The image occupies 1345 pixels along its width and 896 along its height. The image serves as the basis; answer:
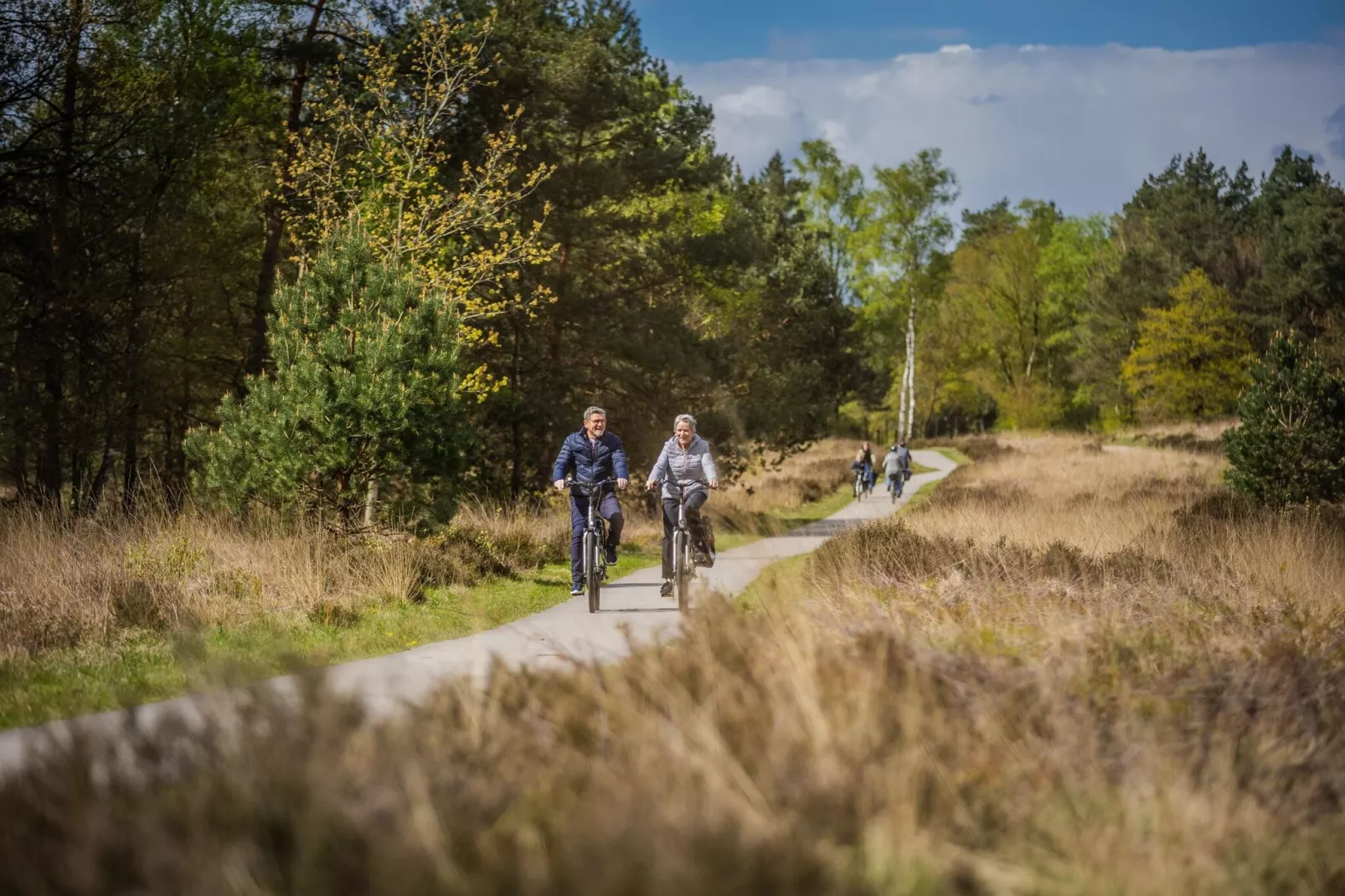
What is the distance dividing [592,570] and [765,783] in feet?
26.7

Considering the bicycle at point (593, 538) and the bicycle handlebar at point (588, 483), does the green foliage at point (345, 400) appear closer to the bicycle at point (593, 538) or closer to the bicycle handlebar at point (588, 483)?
the bicycle handlebar at point (588, 483)

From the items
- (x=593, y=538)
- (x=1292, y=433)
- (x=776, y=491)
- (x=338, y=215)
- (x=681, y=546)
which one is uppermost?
(x=338, y=215)

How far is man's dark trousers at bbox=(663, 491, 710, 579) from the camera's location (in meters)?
12.2

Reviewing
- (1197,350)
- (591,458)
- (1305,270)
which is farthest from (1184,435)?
(591,458)

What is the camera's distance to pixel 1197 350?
59.3m

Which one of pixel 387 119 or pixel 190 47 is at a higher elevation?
pixel 190 47

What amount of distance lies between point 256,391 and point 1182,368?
55652 millimetres

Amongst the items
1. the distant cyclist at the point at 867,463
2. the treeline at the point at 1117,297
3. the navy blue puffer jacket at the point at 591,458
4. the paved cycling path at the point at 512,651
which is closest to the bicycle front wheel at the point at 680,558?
the paved cycling path at the point at 512,651

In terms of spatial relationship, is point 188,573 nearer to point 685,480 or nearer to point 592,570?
point 592,570

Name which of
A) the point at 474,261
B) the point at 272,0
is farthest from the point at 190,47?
the point at 474,261

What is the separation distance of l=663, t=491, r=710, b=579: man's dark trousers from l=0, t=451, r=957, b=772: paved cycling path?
17.2 inches

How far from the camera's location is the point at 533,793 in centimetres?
361

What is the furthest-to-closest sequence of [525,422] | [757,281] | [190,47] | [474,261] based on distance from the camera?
[757,281], [525,422], [190,47], [474,261]

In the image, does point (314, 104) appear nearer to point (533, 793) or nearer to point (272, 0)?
point (272, 0)
